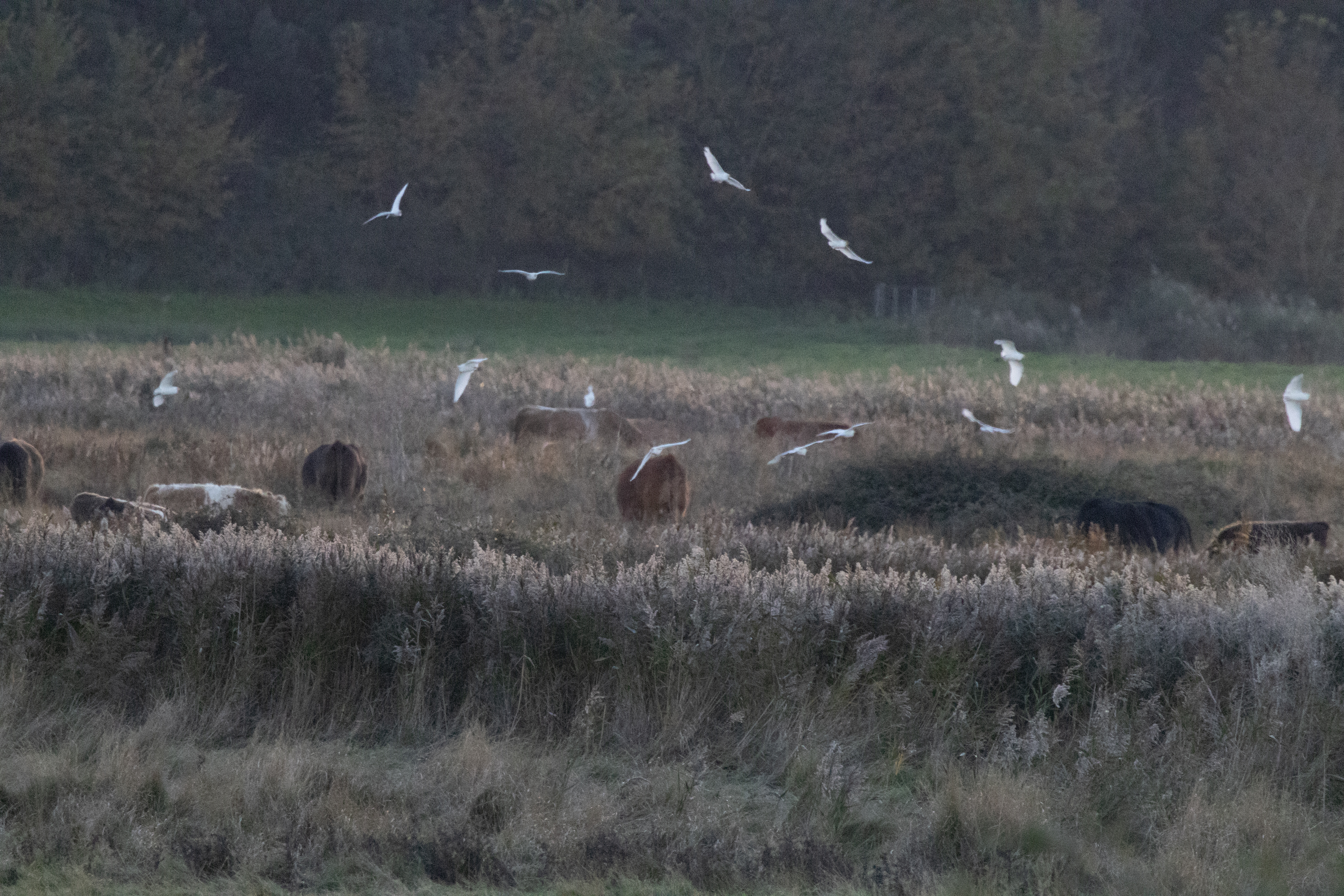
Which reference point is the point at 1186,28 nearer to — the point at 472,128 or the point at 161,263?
the point at 472,128

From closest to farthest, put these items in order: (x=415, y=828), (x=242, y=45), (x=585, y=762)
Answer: (x=415, y=828) < (x=585, y=762) < (x=242, y=45)

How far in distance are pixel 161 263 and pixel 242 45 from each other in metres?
12.0

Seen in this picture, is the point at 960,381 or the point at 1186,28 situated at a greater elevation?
the point at 1186,28

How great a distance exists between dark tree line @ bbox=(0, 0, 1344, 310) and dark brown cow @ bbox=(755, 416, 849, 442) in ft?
139

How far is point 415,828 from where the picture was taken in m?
5.53

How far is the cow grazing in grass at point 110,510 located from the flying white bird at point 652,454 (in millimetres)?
3381

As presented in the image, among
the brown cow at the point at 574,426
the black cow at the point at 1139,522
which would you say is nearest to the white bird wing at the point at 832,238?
the black cow at the point at 1139,522

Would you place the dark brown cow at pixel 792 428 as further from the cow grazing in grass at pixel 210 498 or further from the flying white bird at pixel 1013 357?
the cow grazing in grass at pixel 210 498

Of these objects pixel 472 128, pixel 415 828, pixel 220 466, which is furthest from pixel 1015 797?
pixel 472 128

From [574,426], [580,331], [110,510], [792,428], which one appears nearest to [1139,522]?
[792,428]

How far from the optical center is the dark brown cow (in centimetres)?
1872

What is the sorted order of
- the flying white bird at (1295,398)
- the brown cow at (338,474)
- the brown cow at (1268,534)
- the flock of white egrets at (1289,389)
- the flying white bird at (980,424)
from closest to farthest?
the flying white bird at (1295,398) → the flock of white egrets at (1289,389) → the brown cow at (1268,534) → the brown cow at (338,474) → the flying white bird at (980,424)

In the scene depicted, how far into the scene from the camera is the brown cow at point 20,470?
1319 centimetres

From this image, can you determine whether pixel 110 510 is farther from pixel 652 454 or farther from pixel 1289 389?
pixel 1289 389
